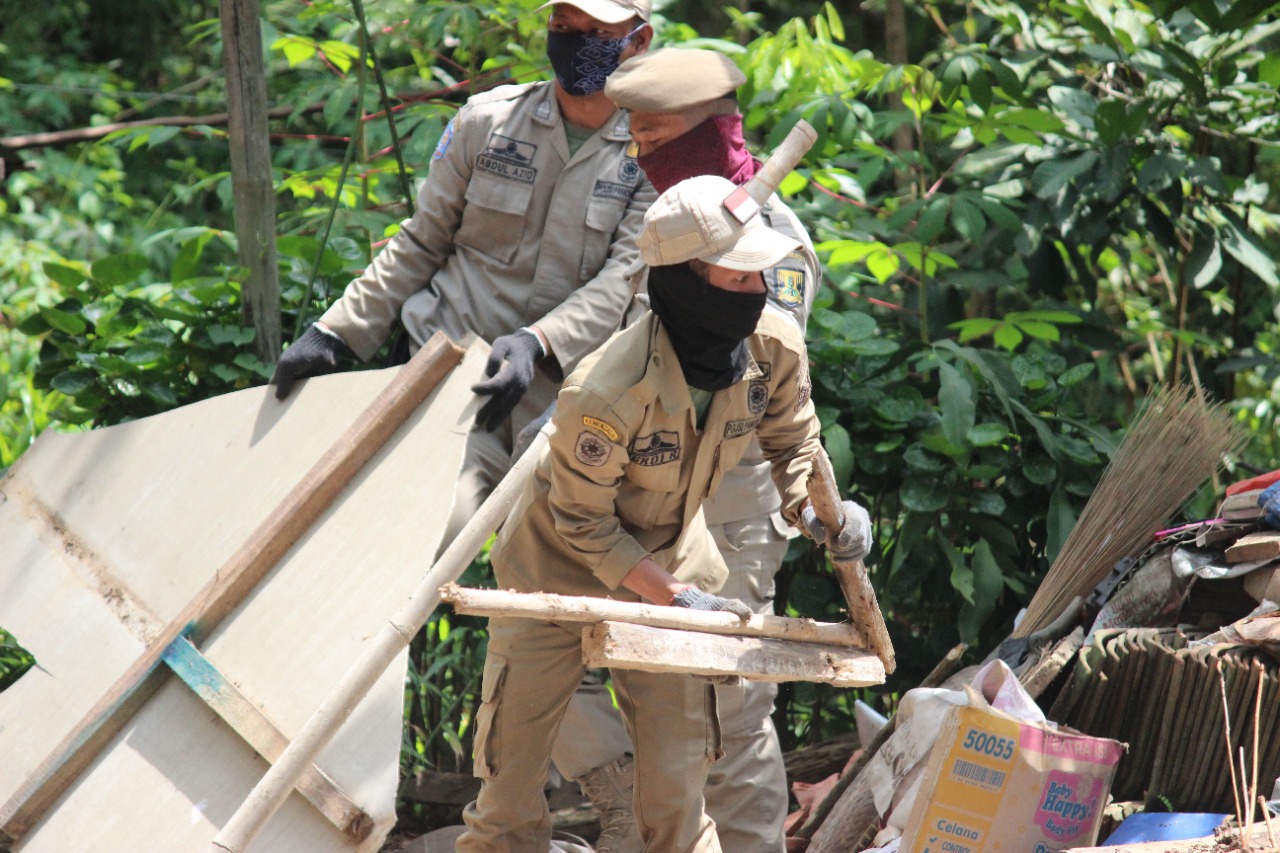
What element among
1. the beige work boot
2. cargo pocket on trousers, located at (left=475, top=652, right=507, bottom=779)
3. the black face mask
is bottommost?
cargo pocket on trousers, located at (left=475, top=652, right=507, bottom=779)

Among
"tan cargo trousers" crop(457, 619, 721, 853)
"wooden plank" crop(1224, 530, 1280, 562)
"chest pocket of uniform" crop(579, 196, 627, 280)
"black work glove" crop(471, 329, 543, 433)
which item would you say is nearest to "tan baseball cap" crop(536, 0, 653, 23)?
"chest pocket of uniform" crop(579, 196, 627, 280)

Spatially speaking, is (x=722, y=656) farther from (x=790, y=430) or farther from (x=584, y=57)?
(x=584, y=57)

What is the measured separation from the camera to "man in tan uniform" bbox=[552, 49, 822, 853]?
9.74 ft

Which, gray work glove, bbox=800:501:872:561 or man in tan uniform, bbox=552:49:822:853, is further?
man in tan uniform, bbox=552:49:822:853

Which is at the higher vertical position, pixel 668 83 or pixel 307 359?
pixel 668 83

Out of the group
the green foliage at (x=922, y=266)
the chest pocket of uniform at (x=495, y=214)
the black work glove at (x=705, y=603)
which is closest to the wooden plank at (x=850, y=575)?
→ the black work glove at (x=705, y=603)

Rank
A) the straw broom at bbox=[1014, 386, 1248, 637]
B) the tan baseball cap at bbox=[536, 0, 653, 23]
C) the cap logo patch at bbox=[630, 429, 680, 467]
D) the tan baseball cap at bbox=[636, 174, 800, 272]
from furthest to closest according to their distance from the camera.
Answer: the straw broom at bbox=[1014, 386, 1248, 637] < the tan baseball cap at bbox=[536, 0, 653, 23] < the cap logo patch at bbox=[630, 429, 680, 467] < the tan baseball cap at bbox=[636, 174, 800, 272]

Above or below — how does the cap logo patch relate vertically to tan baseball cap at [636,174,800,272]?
below

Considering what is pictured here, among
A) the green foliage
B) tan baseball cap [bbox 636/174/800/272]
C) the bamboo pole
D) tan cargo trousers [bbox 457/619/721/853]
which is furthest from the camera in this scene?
the green foliage

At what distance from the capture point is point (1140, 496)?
11.9 feet

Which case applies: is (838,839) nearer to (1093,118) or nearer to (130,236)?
(1093,118)

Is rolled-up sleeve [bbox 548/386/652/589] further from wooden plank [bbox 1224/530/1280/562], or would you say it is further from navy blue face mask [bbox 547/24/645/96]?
wooden plank [bbox 1224/530/1280/562]

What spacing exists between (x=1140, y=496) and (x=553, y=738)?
1.82 metres

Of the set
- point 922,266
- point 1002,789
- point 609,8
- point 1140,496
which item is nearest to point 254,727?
point 1002,789
